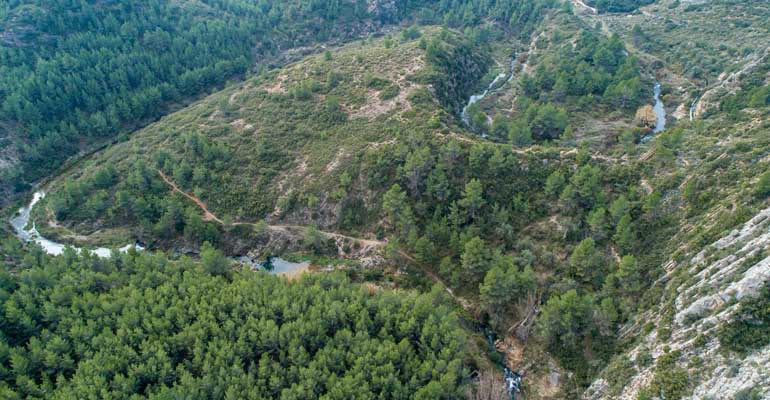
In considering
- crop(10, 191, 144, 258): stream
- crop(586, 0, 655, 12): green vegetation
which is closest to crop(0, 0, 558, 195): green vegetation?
crop(10, 191, 144, 258): stream

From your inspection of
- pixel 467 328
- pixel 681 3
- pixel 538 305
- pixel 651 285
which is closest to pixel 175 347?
pixel 467 328

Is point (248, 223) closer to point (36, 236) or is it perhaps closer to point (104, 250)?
point (104, 250)

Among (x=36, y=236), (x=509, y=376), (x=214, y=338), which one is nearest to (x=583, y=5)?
(x=509, y=376)

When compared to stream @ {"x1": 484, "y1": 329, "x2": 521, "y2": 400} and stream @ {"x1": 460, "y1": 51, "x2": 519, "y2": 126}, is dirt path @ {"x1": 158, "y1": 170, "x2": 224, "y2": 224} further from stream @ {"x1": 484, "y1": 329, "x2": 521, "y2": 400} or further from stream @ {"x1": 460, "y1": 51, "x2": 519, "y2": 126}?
stream @ {"x1": 460, "y1": 51, "x2": 519, "y2": 126}

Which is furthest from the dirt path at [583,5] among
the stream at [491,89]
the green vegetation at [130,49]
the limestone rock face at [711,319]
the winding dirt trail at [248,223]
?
the limestone rock face at [711,319]

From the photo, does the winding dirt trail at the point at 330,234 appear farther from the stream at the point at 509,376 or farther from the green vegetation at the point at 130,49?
the green vegetation at the point at 130,49

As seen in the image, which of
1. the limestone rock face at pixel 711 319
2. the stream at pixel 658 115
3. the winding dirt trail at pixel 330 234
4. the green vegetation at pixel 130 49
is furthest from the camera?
the green vegetation at pixel 130 49

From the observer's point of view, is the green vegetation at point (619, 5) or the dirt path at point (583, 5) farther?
the dirt path at point (583, 5)

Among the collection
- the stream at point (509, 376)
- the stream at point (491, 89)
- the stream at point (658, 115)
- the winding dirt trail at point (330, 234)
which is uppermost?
the stream at point (658, 115)
